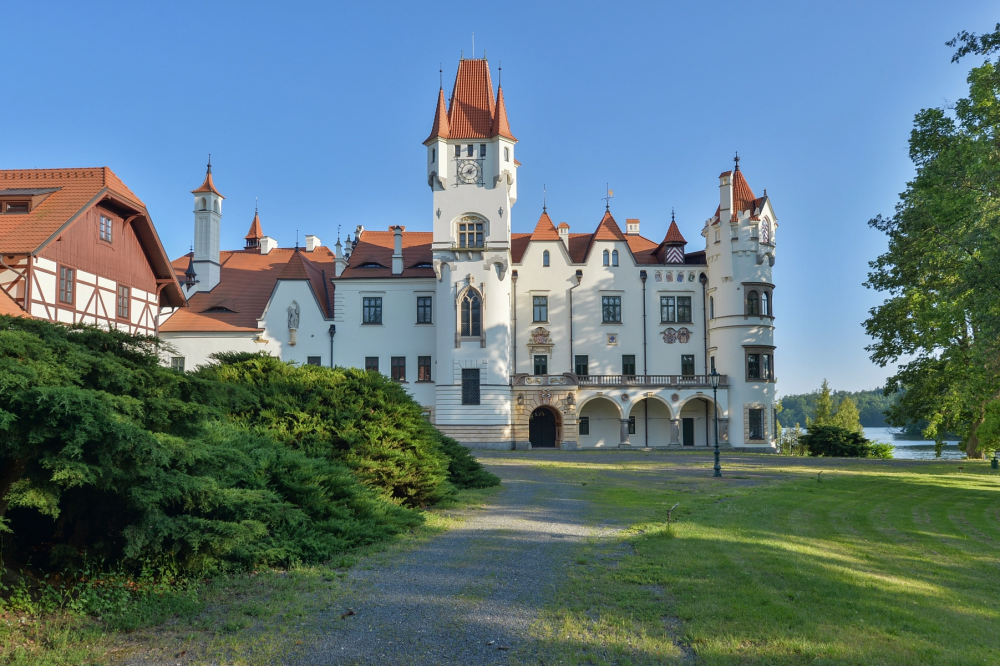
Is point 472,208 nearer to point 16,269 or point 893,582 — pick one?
point 16,269

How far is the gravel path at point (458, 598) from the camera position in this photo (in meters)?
6.29

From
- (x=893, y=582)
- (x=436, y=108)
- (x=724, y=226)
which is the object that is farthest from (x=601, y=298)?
(x=893, y=582)

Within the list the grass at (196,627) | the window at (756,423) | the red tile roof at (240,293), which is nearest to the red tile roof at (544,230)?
the red tile roof at (240,293)

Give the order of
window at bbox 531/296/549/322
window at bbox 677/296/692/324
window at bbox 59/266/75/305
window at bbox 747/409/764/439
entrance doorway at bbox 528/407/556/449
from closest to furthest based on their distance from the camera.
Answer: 1. window at bbox 59/266/75/305
2. window at bbox 747/409/764/439
3. entrance doorway at bbox 528/407/556/449
4. window at bbox 531/296/549/322
5. window at bbox 677/296/692/324

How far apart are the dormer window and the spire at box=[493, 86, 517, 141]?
2265cm

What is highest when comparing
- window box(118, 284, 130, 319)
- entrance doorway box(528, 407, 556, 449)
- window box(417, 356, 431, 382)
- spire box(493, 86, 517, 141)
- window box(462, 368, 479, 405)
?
spire box(493, 86, 517, 141)

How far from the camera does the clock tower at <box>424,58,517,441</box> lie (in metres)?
41.5

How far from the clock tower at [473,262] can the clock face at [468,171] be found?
0.13ft

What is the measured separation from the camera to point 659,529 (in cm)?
1223

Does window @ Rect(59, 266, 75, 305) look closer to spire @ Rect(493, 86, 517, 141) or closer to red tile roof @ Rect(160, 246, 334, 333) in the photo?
red tile roof @ Rect(160, 246, 334, 333)

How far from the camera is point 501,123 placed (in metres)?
42.6

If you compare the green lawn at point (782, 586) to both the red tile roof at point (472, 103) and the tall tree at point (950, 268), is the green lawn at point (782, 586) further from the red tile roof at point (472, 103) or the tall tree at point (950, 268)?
the red tile roof at point (472, 103)

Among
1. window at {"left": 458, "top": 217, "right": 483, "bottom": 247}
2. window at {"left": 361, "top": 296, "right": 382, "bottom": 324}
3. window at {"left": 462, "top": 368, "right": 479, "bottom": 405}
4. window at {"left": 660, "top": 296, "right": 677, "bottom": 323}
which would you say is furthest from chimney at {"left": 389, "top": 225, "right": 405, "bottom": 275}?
window at {"left": 660, "top": 296, "right": 677, "bottom": 323}

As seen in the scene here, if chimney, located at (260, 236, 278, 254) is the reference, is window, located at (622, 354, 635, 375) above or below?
below
